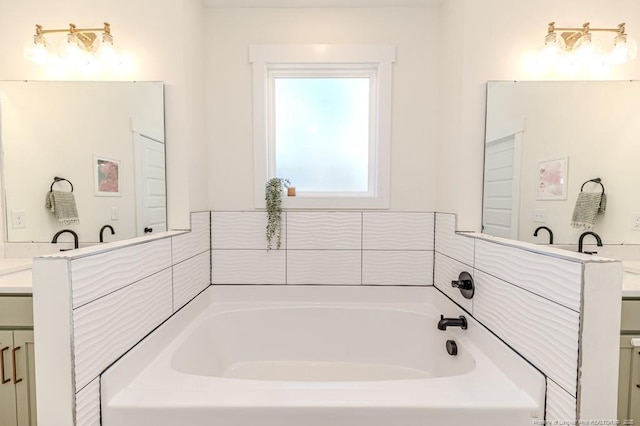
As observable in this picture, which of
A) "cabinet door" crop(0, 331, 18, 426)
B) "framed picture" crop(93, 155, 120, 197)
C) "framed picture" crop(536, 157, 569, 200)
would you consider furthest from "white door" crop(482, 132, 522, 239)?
"cabinet door" crop(0, 331, 18, 426)

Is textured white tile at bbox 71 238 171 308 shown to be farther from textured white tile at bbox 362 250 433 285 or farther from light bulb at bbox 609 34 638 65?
light bulb at bbox 609 34 638 65

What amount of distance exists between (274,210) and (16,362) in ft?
4.40

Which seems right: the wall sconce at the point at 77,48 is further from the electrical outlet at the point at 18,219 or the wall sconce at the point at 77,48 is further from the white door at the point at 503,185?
the white door at the point at 503,185

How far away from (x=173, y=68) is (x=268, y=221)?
105cm

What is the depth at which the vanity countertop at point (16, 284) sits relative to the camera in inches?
45.6

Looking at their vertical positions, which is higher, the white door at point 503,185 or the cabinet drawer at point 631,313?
the white door at point 503,185

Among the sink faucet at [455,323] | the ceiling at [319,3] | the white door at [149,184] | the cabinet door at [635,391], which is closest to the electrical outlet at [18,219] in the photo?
the white door at [149,184]

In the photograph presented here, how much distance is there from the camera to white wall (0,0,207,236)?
167 cm

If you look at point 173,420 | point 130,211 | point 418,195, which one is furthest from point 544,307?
point 130,211

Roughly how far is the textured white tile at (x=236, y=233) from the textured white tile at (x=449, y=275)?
102 cm

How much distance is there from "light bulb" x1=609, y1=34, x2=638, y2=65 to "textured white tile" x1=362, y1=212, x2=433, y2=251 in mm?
1331

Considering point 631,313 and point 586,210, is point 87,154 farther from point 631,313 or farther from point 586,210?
point 586,210

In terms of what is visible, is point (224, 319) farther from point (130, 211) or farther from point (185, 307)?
point (130, 211)

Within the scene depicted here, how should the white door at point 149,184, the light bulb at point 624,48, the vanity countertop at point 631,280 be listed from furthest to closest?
the white door at point 149,184 < the light bulb at point 624,48 < the vanity countertop at point 631,280
